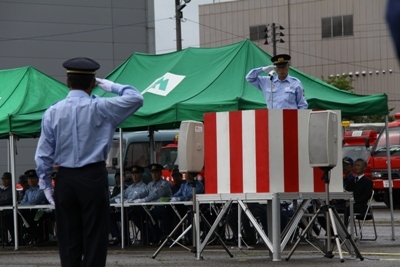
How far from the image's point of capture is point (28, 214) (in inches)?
757

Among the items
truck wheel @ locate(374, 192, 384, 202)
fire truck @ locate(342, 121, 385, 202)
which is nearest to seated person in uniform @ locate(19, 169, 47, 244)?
truck wheel @ locate(374, 192, 384, 202)

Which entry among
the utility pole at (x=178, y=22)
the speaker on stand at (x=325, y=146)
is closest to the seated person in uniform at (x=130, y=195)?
the speaker on stand at (x=325, y=146)

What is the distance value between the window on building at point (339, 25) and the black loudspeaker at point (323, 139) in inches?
2028

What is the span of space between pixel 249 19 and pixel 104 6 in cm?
1698

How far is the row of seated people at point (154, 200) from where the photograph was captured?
57.4 feet

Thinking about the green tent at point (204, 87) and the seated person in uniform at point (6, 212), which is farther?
the seated person in uniform at point (6, 212)

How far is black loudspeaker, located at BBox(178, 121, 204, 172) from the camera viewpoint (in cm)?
1312

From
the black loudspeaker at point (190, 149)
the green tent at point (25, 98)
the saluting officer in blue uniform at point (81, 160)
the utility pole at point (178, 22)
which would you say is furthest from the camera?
the utility pole at point (178, 22)

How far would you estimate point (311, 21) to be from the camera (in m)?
63.6

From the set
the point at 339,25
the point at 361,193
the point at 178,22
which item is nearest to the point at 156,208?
the point at 361,193

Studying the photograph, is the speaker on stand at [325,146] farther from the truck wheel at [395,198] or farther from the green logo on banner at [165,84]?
the truck wheel at [395,198]

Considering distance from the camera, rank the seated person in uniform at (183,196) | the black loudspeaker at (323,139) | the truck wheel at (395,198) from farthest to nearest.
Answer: the truck wheel at (395,198) < the seated person in uniform at (183,196) < the black loudspeaker at (323,139)

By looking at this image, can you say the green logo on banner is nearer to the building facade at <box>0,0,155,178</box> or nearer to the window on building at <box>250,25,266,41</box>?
the building facade at <box>0,0,155,178</box>

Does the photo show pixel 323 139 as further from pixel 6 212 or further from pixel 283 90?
pixel 6 212
